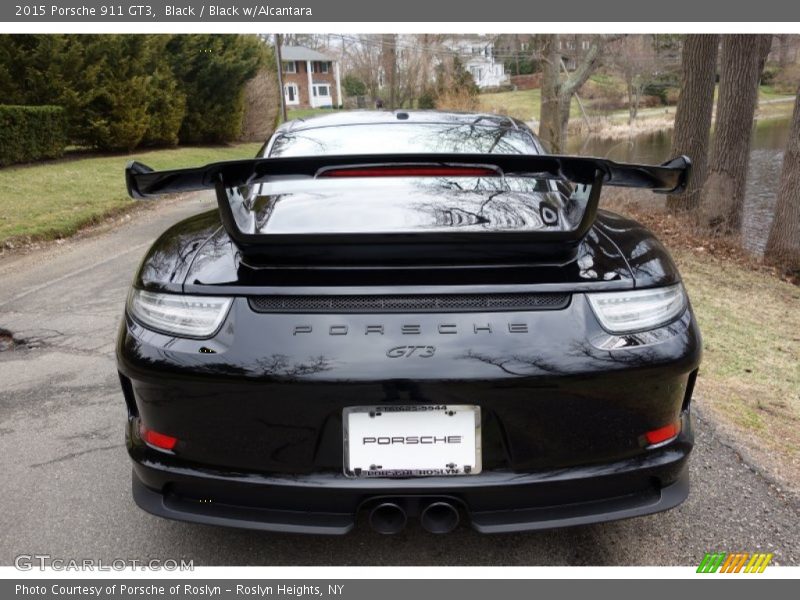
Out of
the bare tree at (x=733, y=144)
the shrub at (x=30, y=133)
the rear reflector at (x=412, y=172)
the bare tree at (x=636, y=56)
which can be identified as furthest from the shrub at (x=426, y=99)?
the rear reflector at (x=412, y=172)

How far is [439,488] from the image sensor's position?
1792 millimetres

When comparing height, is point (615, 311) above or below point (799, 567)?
above

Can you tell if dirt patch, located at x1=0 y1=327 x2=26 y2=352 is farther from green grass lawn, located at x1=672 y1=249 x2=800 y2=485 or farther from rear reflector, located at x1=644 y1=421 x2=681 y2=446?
green grass lawn, located at x1=672 y1=249 x2=800 y2=485

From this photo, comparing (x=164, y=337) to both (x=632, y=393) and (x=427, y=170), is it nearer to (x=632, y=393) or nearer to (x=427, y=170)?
(x=427, y=170)

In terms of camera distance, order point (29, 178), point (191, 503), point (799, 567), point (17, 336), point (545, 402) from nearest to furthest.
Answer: point (545, 402) → point (191, 503) → point (799, 567) → point (17, 336) → point (29, 178)

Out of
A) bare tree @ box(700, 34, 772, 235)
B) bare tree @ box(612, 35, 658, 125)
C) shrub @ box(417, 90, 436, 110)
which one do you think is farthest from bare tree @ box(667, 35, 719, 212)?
shrub @ box(417, 90, 436, 110)

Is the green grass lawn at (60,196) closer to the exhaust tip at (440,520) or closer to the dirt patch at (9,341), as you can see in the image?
the dirt patch at (9,341)

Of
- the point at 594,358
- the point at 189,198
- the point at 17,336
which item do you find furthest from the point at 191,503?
the point at 189,198

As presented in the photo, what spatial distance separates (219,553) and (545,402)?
1309 mm

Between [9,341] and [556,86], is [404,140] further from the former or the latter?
[556,86]

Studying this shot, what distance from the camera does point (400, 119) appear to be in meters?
3.31

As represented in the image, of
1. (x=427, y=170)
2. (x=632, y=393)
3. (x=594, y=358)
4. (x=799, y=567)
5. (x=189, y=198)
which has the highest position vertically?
(x=427, y=170)

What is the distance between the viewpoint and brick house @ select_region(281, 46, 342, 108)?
7056cm

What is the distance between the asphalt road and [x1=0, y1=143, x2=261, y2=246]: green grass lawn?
6132mm
